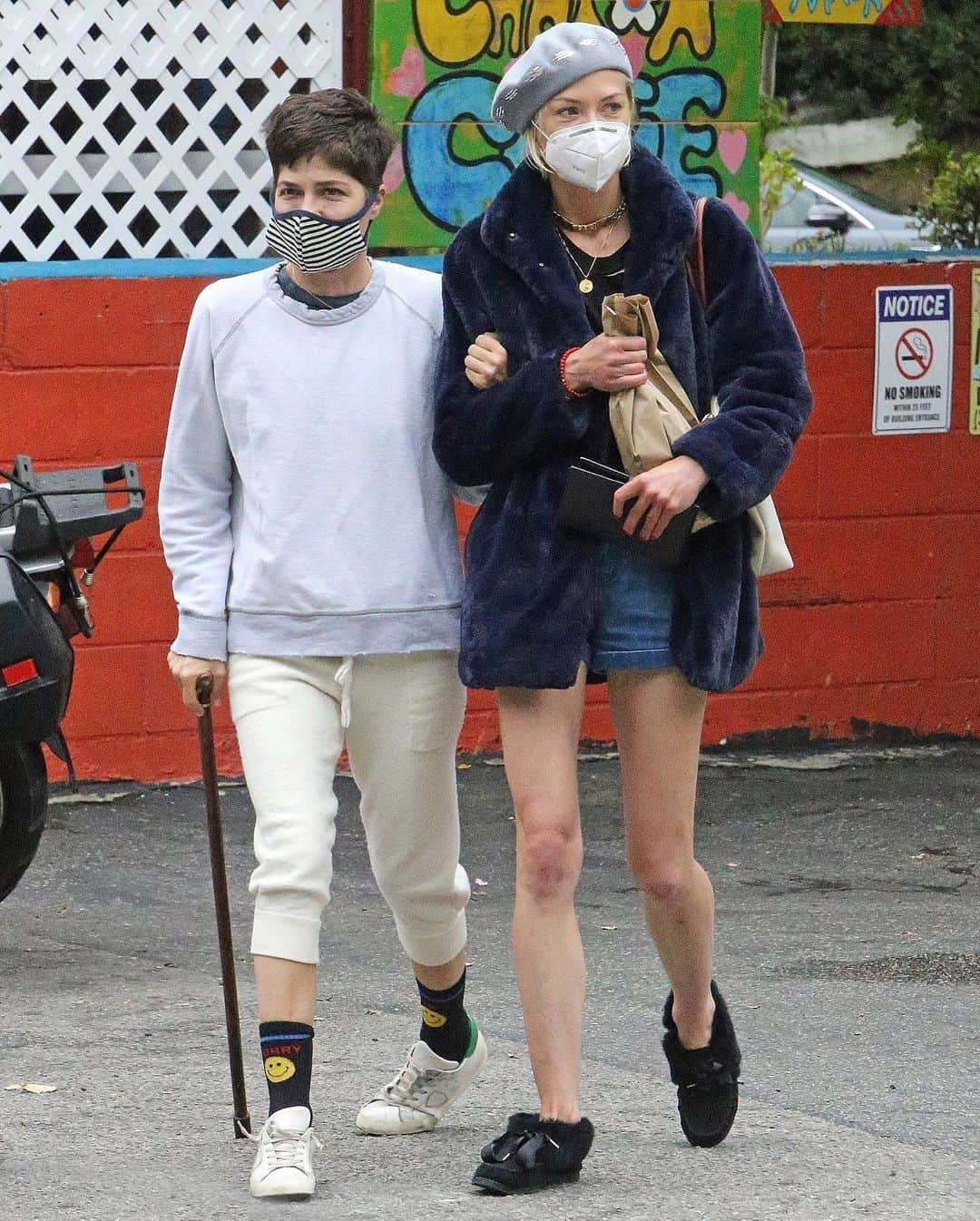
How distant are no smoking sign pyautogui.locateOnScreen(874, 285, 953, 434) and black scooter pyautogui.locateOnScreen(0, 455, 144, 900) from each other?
11.3ft

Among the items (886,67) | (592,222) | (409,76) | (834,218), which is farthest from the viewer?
(886,67)

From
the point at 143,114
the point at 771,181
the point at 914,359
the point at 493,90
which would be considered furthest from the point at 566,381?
the point at 771,181

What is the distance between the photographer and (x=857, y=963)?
558cm

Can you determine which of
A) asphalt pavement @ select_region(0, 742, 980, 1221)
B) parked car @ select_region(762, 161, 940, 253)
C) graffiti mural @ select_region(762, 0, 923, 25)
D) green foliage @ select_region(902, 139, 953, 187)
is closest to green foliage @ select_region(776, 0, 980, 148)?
parked car @ select_region(762, 161, 940, 253)

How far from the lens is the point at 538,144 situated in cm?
393

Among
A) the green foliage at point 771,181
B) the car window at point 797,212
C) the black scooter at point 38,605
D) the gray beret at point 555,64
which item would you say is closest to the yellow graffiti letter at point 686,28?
the green foliage at point 771,181

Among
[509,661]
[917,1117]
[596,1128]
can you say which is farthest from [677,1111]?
[509,661]

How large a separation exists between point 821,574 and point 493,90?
2044mm

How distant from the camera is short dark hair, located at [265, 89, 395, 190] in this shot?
12.9 ft

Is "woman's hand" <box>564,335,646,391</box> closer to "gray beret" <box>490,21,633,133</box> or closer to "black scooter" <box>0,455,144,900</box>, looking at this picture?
"gray beret" <box>490,21,633,133</box>

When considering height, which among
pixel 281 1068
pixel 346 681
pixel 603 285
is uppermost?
pixel 603 285

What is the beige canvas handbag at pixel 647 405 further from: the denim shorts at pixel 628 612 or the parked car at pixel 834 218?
the parked car at pixel 834 218

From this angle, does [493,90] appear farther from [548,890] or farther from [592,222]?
[548,890]

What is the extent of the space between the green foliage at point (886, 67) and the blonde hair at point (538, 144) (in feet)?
42.7
